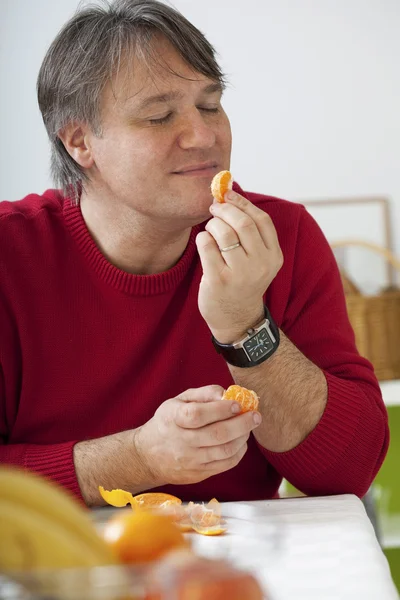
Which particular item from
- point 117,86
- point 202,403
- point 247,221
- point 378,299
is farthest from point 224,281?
point 378,299

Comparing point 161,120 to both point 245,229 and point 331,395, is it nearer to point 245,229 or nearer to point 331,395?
point 245,229

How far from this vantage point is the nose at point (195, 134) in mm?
1367

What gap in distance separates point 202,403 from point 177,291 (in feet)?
1.32

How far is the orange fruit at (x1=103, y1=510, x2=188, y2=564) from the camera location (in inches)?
23.9

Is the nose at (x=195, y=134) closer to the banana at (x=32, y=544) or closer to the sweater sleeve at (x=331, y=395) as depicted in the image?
the sweater sleeve at (x=331, y=395)

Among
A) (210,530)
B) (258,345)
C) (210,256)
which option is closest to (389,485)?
(258,345)

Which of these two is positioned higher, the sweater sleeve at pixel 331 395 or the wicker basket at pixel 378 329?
the sweater sleeve at pixel 331 395

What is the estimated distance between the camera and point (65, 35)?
1.52 metres

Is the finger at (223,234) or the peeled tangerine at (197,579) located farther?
the finger at (223,234)

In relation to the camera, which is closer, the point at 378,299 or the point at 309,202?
the point at 378,299

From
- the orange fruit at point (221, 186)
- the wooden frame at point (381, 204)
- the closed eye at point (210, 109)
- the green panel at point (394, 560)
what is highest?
the closed eye at point (210, 109)

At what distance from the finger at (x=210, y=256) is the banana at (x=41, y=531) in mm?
759

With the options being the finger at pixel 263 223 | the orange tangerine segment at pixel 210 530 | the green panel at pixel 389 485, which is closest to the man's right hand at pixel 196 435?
the orange tangerine segment at pixel 210 530

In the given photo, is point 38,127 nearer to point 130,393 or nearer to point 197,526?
point 130,393
